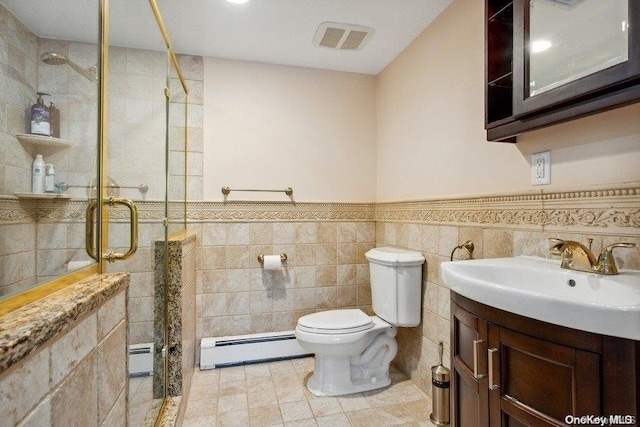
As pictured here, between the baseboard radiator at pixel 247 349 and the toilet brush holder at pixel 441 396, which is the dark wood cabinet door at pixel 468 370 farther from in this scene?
the baseboard radiator at pixel 247 349

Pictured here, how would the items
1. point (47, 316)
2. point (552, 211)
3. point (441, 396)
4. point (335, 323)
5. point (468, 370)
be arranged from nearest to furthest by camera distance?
point (47, 316) → point (468, 370) → point (552, 211) → point (441, 396) → point (335, 323)

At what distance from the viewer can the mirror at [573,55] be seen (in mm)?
832

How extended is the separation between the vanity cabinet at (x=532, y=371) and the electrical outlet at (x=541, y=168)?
0.57 meters

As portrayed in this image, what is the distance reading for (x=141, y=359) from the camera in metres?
1.29

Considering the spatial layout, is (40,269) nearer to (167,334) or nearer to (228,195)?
(167,334)

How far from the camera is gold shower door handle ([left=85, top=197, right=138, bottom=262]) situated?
2.78 feet

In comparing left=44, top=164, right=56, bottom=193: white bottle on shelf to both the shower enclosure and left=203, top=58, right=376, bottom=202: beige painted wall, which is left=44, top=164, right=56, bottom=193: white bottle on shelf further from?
left=203, top=58, right=376, bottom=202: beige painted wall

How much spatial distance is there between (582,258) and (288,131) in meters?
1.94

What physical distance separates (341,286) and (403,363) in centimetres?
69

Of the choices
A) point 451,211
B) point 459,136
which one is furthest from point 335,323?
point 459,136

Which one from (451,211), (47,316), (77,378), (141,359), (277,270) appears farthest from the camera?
(277,270)

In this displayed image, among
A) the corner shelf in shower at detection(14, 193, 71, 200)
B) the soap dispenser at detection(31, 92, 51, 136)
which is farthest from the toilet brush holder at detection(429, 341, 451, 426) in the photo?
the soap dispenser at detection(31, 92, 51, 136)

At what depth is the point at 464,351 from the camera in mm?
1036

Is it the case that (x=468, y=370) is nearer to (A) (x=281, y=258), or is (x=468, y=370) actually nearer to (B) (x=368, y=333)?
(B) (x=368, y=333)
